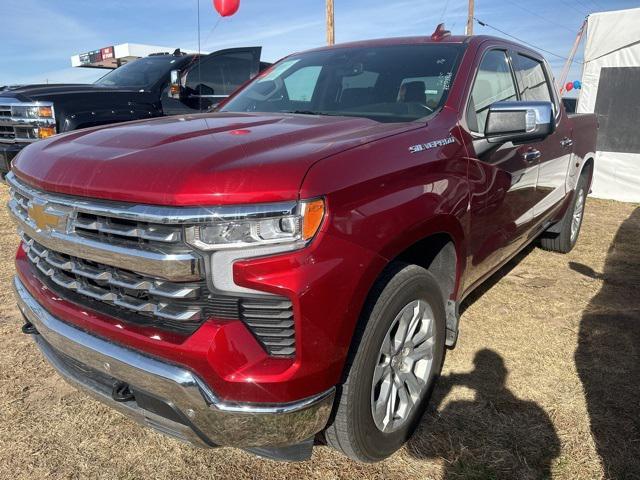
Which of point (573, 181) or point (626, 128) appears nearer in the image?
point (573, 181)

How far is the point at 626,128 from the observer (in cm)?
827

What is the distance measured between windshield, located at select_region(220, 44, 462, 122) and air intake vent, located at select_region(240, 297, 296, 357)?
4.33ft

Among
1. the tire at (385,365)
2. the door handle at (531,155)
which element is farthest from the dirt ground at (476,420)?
the door handle at (531,155)

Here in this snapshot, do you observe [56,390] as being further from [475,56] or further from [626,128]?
[626,128]

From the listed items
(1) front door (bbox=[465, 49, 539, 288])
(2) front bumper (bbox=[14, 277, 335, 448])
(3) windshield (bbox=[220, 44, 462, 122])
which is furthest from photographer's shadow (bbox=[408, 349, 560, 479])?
(3) windshield (bbox=[220, 44, 462, 122])

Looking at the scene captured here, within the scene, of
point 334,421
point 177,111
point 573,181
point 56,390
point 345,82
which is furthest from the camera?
point 177,111

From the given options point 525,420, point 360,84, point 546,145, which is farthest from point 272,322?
point 546,145

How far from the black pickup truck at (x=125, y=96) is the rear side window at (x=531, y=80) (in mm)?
2891

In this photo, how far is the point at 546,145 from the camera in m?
3.66

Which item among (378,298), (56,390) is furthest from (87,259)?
(56,390)

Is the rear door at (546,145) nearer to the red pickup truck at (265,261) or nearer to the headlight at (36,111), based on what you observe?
the red pickup truck at (265,261)

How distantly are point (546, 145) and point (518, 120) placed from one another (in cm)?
130

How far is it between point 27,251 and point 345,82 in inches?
77.6

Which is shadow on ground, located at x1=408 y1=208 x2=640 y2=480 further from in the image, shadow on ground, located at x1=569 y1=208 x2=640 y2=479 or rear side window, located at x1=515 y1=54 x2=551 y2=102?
rear side window, located at x1=515 y1=54 x2=551 y2=102
